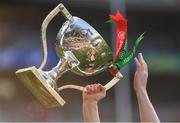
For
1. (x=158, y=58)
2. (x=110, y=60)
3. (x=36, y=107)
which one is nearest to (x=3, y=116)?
(x=36, y=107)

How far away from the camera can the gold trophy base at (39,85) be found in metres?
1.54

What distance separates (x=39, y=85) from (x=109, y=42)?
9.56 ft

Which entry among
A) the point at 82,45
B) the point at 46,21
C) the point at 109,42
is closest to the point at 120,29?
the point at 82,45

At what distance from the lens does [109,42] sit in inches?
175

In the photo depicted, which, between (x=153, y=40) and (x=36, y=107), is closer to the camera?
(x=36, y=107)

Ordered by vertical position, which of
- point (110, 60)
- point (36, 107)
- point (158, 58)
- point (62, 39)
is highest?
point (62, 39)

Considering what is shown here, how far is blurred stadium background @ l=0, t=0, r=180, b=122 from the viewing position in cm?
429

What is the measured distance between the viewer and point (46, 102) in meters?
1.59

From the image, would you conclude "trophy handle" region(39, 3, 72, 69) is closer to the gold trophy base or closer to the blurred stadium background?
the gold trophy base

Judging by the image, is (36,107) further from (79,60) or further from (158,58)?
(79,60)

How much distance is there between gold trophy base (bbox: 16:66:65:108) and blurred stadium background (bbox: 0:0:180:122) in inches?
94.5

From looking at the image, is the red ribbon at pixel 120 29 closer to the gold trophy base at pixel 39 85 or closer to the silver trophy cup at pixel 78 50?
the silver trophy cup at pixel 78 50

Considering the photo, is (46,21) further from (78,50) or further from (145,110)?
(145,110)

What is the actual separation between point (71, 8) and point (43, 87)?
2.86 m
